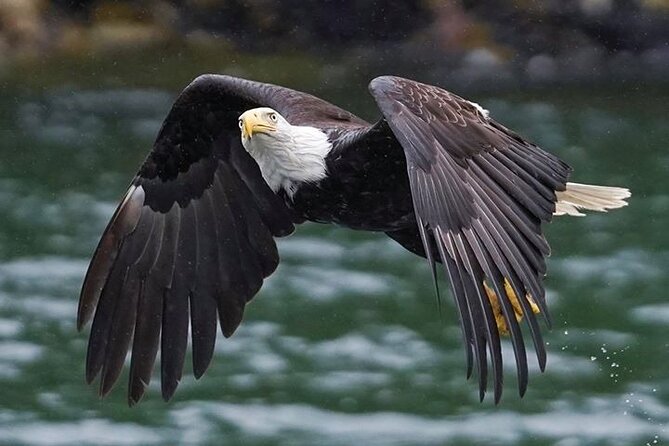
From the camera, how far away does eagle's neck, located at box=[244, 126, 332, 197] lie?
7793mm

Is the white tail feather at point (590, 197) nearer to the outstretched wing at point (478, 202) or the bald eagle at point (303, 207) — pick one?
the bald eagle at point (303, 207)

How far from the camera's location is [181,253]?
877 centimetres

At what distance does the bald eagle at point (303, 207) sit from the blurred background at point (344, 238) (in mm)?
3199

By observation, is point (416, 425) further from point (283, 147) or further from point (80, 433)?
point (283, 147)

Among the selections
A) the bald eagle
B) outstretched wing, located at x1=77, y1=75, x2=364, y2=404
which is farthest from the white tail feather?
outstretched wing, located at x1=77, y1=75, x2=364, y2=404

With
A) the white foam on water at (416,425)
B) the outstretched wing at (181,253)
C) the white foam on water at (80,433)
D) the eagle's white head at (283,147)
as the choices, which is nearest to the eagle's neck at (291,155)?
the eagle's white head at (283,147)

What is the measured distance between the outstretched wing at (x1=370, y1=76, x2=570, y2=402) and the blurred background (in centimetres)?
464

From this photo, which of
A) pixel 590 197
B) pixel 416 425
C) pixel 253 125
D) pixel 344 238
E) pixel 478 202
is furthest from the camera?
pixel 344 238

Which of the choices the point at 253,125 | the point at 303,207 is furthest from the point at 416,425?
the point at 253,125

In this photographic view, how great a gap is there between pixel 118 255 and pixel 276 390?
12.1 ft

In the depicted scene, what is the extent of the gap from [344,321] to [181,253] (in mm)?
4569

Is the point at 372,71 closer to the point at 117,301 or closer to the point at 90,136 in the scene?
the point at 90,136

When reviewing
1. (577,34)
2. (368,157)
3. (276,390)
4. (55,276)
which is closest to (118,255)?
(368,157)

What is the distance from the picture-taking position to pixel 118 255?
8.79 meters
